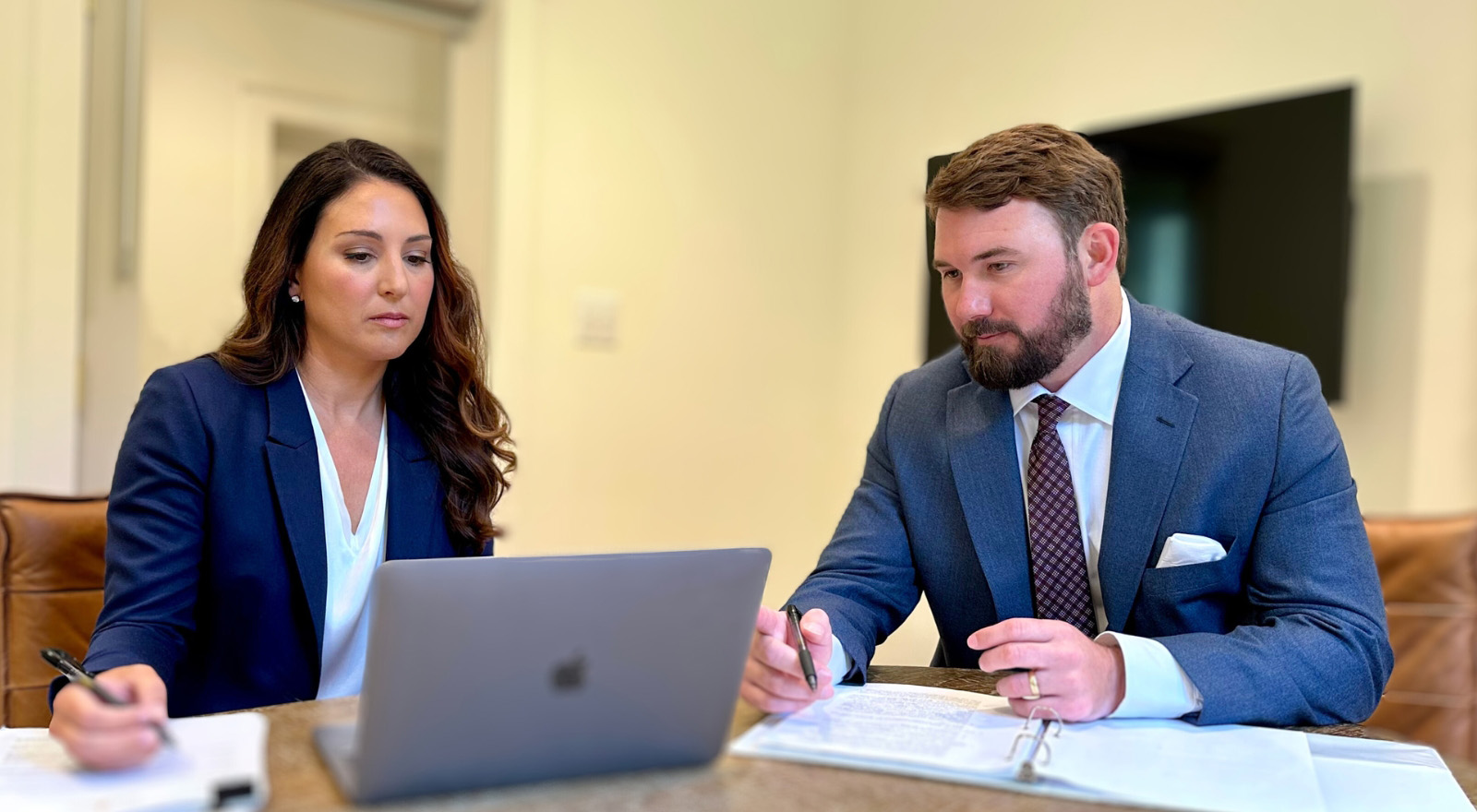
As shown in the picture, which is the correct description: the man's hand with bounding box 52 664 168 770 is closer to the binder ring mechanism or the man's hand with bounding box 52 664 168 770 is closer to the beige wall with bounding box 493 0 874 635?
the binder ring mechanism

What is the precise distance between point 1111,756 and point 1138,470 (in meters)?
0.52

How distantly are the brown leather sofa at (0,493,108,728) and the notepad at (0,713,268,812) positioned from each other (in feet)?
2.29

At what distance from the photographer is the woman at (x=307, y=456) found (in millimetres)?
1435

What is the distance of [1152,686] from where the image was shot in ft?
3.86

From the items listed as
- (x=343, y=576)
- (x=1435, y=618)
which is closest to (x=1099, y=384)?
(x=343, y=576)

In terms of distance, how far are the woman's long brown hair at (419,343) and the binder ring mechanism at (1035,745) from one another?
2.81 feet

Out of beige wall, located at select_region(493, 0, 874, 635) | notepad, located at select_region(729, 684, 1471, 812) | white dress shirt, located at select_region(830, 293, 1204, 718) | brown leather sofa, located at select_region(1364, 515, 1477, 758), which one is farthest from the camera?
beige wall, located at select_region(493, 0, 874, 635)

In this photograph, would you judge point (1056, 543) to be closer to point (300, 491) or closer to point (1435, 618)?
point (300, 491)

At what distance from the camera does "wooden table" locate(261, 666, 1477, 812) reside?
0.87 m

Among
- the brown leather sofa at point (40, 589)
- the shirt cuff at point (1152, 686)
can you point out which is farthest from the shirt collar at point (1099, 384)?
the brown leather sofa at point (40, 589)

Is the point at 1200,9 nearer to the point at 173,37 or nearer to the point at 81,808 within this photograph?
the point at 173,37

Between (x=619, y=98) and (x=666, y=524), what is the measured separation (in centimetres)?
129

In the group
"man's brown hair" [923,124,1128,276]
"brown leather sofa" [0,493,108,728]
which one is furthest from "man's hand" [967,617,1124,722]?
"brown leather sofa" [0,493,108,728]

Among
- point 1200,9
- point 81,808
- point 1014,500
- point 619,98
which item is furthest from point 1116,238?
point 619,98
